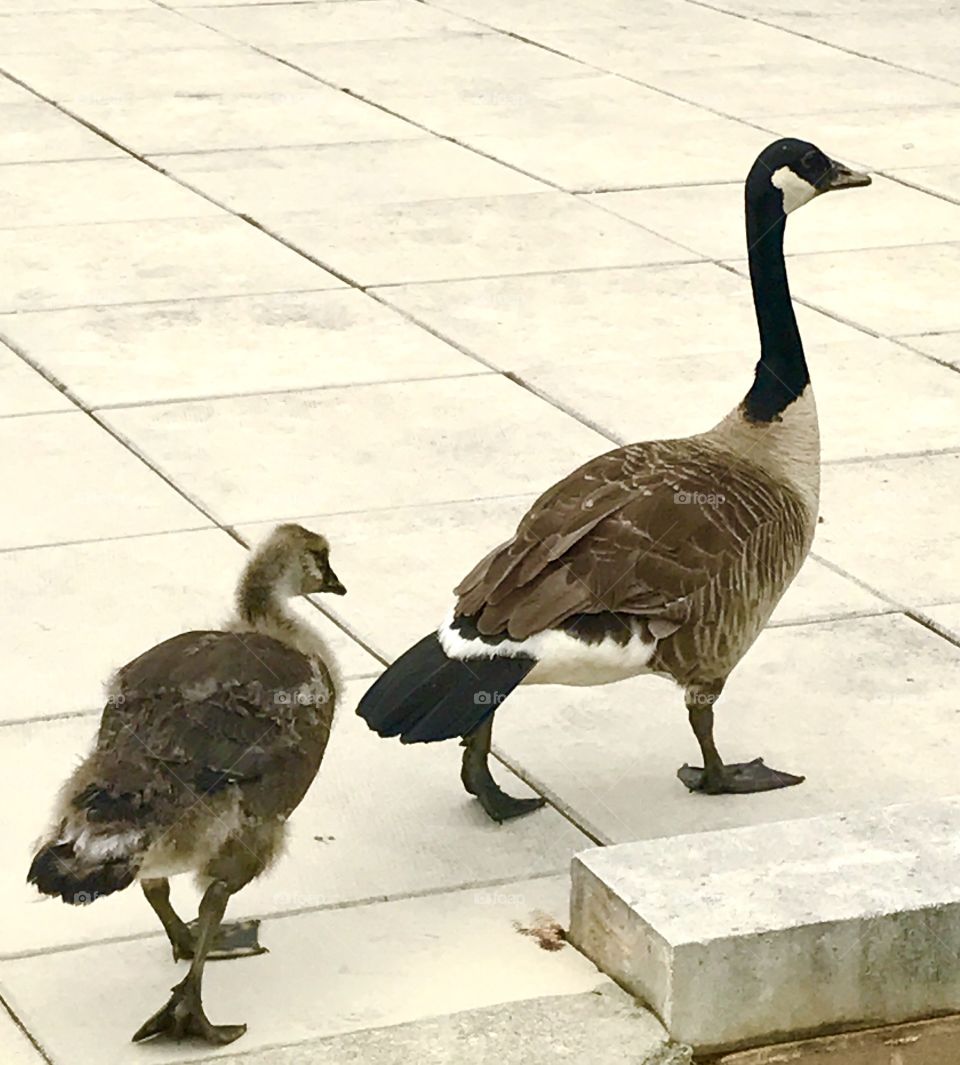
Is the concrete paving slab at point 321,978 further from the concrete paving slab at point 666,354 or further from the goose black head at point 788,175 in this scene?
the concrete paving slab at point 666,354

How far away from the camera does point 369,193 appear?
12727 millimetres

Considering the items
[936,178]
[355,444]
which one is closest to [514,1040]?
[355,444]

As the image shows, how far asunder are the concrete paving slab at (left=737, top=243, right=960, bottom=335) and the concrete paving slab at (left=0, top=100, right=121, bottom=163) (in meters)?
4.21

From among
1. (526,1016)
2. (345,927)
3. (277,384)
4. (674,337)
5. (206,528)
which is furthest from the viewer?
(674,337)

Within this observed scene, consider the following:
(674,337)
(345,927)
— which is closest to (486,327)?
(674,337)

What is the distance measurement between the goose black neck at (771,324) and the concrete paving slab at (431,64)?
7935mm

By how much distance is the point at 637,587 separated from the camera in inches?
239

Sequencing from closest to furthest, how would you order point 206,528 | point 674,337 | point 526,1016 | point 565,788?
point 526,1016
point 565,788
point 206,528
point 674,337

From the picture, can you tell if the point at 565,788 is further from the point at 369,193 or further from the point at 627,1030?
the point at 369,193

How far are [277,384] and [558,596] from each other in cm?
414

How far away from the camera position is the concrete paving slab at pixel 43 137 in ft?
43.8

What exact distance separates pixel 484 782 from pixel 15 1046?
5.39 feet

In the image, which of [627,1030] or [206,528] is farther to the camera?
[206,528]

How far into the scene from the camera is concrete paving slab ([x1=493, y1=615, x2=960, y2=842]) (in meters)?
6.57
